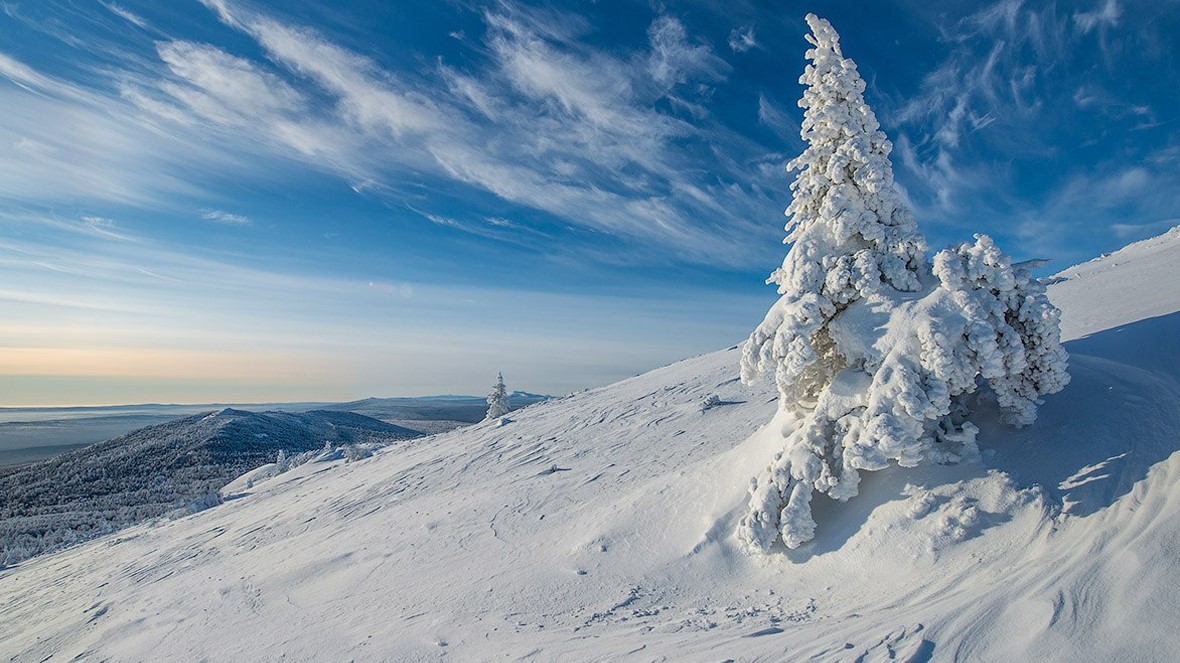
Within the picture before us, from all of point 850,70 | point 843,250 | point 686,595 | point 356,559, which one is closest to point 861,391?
point 843,250

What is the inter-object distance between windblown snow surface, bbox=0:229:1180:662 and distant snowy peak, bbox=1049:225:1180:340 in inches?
7.7

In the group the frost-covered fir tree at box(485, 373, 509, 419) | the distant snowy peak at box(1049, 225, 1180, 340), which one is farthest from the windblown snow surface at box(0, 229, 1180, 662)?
the frost-covered fir tree at box(485, 373, 509, 419)

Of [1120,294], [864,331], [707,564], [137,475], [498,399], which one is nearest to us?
[864,331]

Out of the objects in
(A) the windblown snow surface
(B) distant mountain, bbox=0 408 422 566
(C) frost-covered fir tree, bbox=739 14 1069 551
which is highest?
(C) frost-covered fir tree, bbox=739 14 1069 551

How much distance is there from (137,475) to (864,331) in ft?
272

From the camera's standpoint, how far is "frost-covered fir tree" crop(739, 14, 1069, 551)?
29.8 ft

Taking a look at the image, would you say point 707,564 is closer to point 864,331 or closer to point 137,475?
point 864,331

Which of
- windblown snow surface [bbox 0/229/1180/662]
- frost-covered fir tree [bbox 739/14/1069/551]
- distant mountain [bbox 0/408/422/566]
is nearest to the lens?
windblown snow surface [bbox 0/229/1180/662]

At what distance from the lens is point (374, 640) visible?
33.3 ft

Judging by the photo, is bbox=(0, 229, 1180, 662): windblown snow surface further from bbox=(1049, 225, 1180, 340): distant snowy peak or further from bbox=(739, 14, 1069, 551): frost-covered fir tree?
bbox=(739, 14, 1069, 551): frost-covered fir tree

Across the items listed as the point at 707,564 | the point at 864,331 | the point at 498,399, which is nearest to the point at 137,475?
the point at 498,399

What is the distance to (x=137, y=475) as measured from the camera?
64.0 metres

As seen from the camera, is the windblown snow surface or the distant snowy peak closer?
the windblown snow surface

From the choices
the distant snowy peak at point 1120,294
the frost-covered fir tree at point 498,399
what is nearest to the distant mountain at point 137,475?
the frost-covered fir tree at point 498,399
